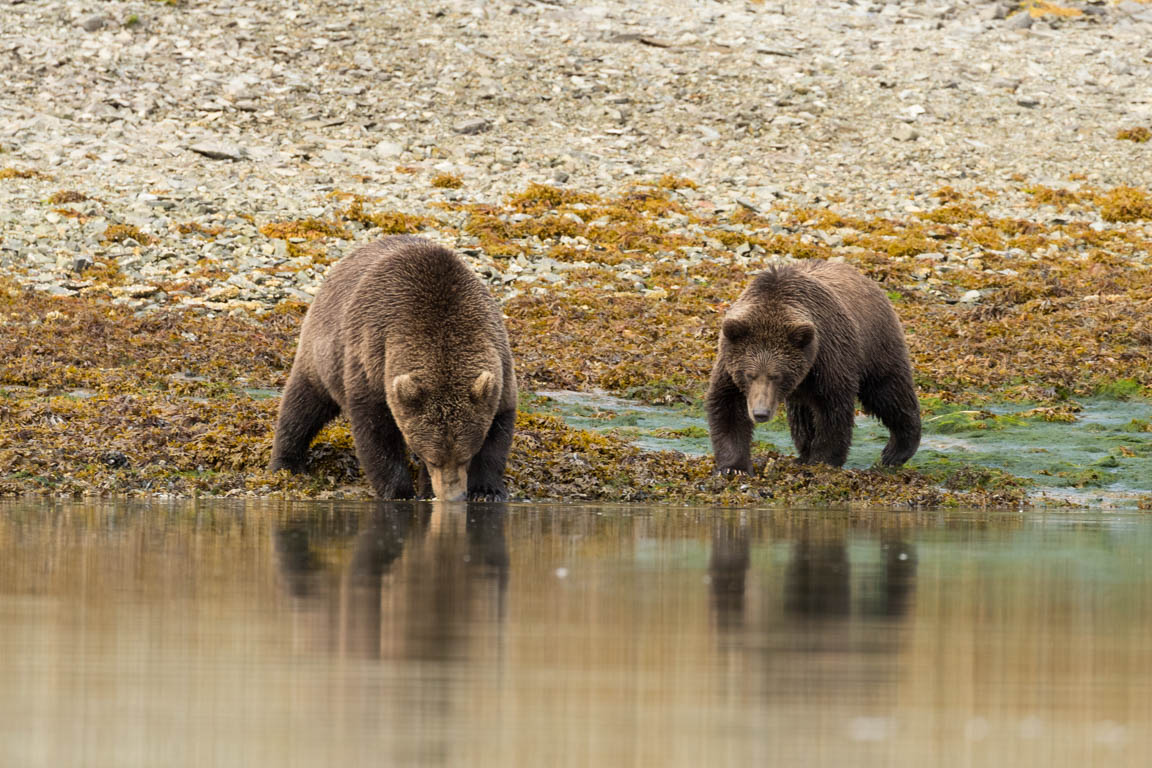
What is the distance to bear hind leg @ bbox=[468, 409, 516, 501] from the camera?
12.0 meters

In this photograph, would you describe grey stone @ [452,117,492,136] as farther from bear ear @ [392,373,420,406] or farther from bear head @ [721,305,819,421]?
bear ear @ [392,373,420,406]

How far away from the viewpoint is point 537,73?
1512 inches

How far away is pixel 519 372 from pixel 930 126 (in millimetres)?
21661

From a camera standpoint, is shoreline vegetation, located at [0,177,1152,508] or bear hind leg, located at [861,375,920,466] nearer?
shoreline vegetation, located at [0,177,1152,508]

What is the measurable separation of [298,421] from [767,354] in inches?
154

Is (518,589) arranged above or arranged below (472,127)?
below

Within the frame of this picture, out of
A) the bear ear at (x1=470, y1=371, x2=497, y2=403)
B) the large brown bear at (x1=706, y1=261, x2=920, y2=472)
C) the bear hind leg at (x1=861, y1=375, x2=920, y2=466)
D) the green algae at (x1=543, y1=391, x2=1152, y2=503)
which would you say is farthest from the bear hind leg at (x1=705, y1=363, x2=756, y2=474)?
the bear ear at (x1=470, y1=371, x2=497, y2=403)

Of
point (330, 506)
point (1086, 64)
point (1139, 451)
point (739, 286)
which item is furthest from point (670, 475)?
point (1086, 64)

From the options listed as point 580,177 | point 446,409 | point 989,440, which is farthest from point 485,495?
point 580,177

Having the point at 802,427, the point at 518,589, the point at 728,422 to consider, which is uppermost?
the point at 728,422

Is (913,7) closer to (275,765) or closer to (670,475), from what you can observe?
(670,475)

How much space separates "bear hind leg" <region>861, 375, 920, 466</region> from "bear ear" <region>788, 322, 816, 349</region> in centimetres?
168

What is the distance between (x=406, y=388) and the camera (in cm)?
1139

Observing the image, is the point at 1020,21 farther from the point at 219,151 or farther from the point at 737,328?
the point at 737,328
